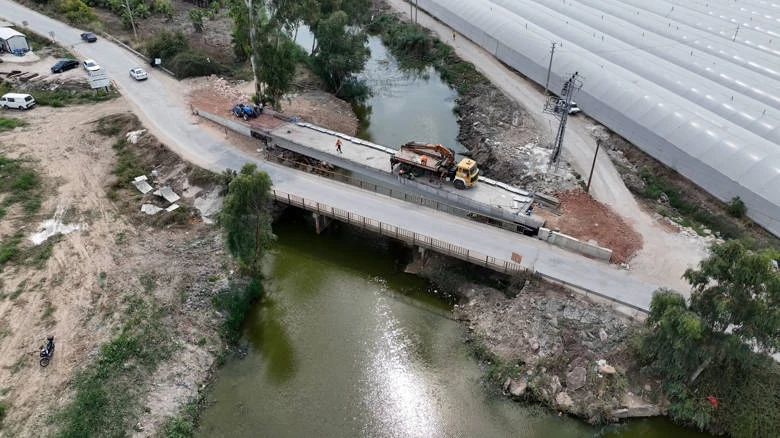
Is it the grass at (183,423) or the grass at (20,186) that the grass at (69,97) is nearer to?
the grass at (20,186)

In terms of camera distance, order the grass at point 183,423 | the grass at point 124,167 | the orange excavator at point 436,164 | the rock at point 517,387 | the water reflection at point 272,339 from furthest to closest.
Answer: the grass at point 124,167 → the orange excavator at point 436,164 → the water reflection at point 272,339 → the rock at point 517,387 → the grass at point 183,423

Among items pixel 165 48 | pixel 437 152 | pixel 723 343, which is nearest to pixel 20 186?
pixel 165 48

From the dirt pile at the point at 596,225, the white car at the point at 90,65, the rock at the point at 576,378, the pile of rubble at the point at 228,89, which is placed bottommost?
the rock at the point at 576,378

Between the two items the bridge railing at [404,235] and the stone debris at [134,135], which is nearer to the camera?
the bridge railing at [404,235]

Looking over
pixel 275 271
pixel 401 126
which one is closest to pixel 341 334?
pixel 275 271

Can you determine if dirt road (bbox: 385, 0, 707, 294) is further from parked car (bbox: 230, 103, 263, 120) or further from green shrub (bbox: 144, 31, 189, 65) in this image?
green shrub (bbox: 144, 31, 189, 65)

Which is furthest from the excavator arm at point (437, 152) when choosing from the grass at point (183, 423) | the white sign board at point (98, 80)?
the white sign board at point (98, 80)

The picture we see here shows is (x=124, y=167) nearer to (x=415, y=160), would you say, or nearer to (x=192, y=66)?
(x=192, y=66)
